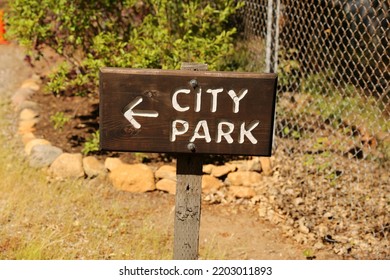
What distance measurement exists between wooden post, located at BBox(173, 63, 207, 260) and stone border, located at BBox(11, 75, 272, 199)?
7.13 ft

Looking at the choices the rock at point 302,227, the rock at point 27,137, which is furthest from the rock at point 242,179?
the rock at point 27,137

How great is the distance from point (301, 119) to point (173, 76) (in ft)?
13.2

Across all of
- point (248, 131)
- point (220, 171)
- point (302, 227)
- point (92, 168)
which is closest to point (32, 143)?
point (92, 168)

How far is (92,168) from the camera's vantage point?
218 inches

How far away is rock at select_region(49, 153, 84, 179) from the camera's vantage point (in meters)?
5.53

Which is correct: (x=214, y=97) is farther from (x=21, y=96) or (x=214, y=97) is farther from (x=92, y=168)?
(x=21, y=96)

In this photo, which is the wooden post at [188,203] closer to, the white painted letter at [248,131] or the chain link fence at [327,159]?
the white painted letter at [248,131]

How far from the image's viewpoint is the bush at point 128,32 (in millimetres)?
5582

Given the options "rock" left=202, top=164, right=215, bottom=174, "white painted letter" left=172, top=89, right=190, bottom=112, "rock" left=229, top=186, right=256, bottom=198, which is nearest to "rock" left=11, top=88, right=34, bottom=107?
"rock" left=202, top=164, right=215, bottom=174

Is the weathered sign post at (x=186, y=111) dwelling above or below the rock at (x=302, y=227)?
above

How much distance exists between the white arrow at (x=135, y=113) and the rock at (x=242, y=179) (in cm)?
275

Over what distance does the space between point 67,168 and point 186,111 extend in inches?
117

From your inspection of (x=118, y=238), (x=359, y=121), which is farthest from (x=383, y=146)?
(x=118, y=238)

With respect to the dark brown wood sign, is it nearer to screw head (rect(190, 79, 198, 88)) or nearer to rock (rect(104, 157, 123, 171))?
screw head (rect(190, 79, 198, 88))
